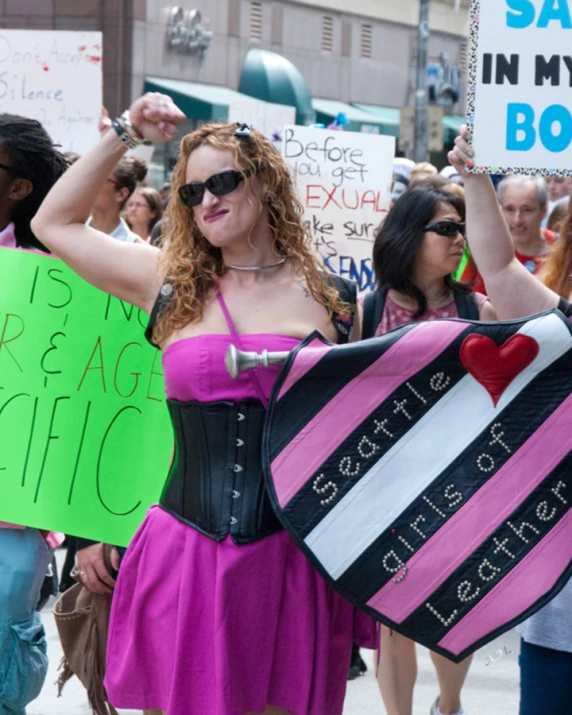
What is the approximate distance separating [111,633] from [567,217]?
164 centimetres

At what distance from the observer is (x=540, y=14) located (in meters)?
2.96

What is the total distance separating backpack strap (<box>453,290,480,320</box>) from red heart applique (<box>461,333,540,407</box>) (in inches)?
81.8

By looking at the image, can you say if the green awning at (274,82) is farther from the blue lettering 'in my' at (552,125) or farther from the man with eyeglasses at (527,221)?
the blue lettering 'in my' at (552,125)

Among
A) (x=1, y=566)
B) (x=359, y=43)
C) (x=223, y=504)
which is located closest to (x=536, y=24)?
(x=223, y=504)

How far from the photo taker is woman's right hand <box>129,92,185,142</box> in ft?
10.7

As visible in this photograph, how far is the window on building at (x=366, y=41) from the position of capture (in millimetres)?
28984

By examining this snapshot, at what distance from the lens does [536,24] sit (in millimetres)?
2969

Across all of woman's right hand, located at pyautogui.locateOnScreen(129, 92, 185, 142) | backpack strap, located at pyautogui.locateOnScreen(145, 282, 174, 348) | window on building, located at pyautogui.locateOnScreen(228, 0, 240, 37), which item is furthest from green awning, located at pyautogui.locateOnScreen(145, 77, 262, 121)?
backpack strap, located at pyautogui.locateOnScreen(145, 282, 174, 348)

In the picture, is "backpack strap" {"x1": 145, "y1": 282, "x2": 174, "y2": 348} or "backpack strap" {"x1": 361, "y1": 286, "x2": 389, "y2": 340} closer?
"backpack strap" {"x1": 145, "y1": 282, "x2": 174, "y2": 348}

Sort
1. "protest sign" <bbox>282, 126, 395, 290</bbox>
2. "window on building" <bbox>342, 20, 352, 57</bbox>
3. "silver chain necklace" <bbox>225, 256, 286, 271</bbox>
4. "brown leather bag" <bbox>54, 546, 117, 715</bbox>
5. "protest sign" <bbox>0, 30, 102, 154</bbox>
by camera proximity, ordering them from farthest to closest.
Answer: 1. "window on building" <bbox>342, 20, 352, 57</bbox>
2. "protest sign" <bbox>282, 126, 395, 290</bbox>
3. "protest sign" <bbox>0, 30, 102, 154</bbox>
4. "brown leather bag" <bbox>54, 546, 117, 715</bbox>
5. "silver chain necklace" <bbox>225, 256, 286, 271</bbox>

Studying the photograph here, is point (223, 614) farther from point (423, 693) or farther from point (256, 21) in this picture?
point (256, 21)

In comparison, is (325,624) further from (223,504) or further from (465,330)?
(465,330)

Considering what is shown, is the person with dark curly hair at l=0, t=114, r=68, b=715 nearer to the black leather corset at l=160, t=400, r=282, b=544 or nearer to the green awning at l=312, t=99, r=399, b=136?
the black leather corset at l=160, t=400, r=282, b=544

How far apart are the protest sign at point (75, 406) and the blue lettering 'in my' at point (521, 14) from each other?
1.33 metres
